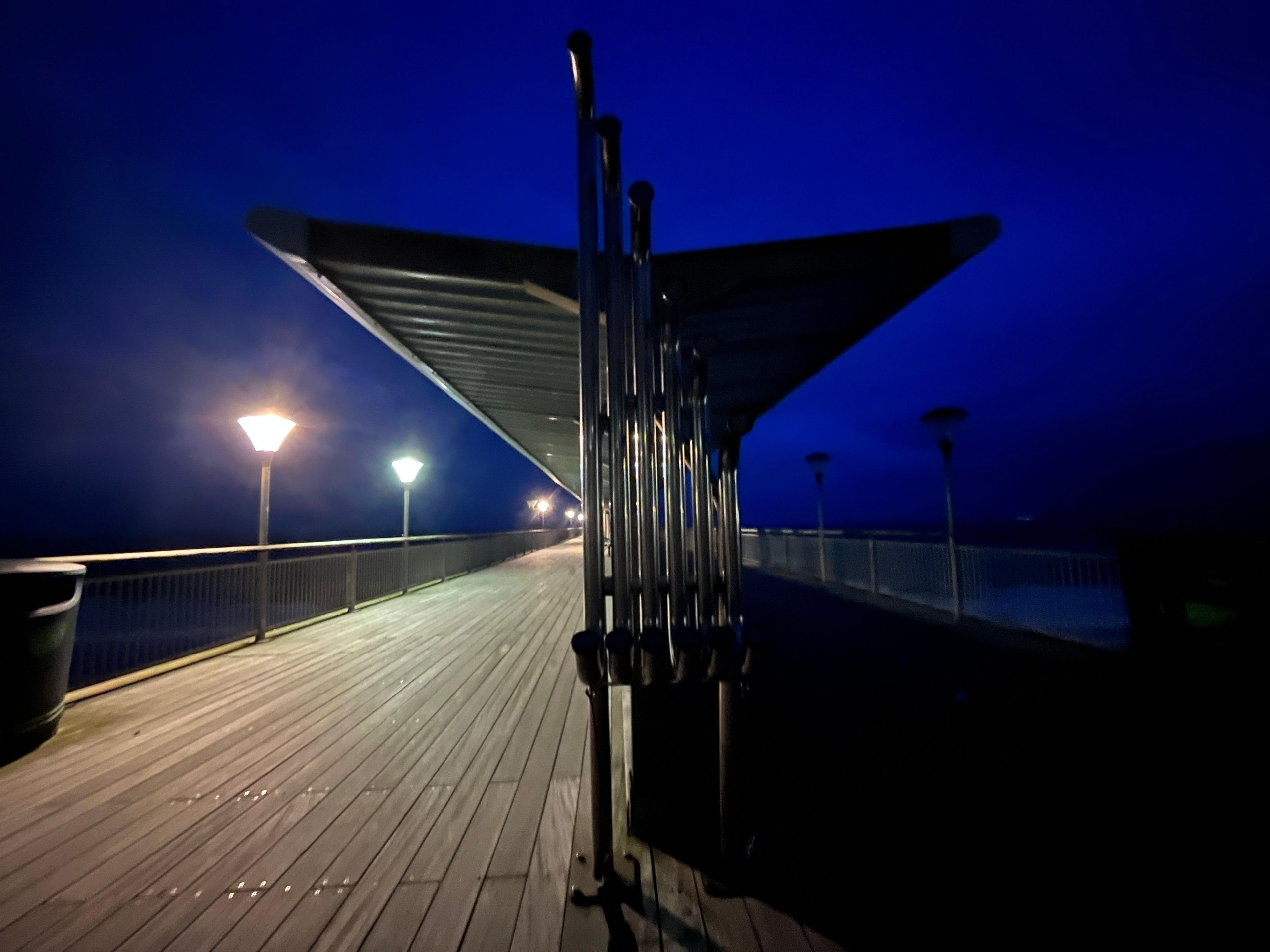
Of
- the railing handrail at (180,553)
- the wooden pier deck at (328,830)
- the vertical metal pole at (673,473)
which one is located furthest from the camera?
the railing handrail at (180,553)

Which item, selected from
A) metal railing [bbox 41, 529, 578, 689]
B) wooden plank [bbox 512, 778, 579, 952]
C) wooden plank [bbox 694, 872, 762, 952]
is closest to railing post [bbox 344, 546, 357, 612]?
metal railing [bbox 41, 529, 578, 689]

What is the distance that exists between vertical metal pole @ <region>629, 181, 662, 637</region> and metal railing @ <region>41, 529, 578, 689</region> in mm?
4188

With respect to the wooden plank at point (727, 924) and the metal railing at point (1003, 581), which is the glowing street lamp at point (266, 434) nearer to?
the metal railing at point (1003, 581)

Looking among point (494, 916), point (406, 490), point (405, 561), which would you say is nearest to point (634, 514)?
point (494, 916)

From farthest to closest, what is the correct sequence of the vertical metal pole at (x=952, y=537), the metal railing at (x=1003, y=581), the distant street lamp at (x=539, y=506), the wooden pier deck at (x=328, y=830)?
the distant street lamp at (x=539, y=506) → the vertical metal pole at (x=952, y=537) → the metal railing at (x=1003, y=581) → the wooden pier deck at (x=328, y=830)

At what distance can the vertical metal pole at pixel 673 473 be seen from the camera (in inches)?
94.0

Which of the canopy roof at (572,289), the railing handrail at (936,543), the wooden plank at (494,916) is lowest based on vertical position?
the wooden plank at (494,916)

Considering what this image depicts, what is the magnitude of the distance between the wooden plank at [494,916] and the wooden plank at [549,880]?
0.03 metres

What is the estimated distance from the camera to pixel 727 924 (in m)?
2.03

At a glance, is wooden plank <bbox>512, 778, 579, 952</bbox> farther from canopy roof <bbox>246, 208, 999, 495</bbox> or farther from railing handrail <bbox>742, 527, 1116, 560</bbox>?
railing handrail <bbox>742, 527, 1116, 560</bbox>

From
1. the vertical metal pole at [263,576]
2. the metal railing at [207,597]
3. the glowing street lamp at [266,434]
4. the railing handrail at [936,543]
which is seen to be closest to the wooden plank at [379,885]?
the metal railing at [207,597]

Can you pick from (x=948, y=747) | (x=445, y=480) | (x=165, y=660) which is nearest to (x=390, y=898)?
(x=948, y=747)

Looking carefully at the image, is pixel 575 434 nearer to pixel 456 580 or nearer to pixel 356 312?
pixel 456 580

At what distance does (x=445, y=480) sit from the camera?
13238 centimetres
